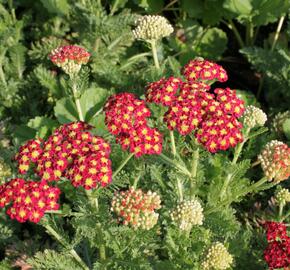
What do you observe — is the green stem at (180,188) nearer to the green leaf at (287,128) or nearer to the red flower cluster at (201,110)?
the red flower cluster at (201,110)

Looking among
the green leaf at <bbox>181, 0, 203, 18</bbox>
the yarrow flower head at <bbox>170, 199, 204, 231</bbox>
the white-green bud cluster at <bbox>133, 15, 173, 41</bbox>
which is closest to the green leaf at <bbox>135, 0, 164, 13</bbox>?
the green leaf at <bbox>181, 0, 203, 18</bbox>

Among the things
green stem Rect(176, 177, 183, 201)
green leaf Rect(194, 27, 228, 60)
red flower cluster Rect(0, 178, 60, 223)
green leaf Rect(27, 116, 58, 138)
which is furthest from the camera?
green leaf Rect(194, 27, 228, 60)

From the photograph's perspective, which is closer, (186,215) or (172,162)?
(186,215)

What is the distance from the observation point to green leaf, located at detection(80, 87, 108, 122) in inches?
156

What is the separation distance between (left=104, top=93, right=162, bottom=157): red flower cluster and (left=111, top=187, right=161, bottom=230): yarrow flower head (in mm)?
223

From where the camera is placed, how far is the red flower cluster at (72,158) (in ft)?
8.00

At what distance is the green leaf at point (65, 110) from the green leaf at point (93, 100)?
0.09m

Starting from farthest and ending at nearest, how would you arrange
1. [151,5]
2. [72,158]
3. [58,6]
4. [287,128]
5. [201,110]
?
1. [151,5]
2. [58,6]
3. [287,128]
4. [201,110]
5. [72,158]

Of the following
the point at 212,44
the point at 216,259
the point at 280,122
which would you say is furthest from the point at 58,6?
the point at 216,259

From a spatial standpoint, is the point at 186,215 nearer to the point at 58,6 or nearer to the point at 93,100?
the point at 93,100

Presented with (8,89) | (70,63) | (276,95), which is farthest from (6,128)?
(276,95)

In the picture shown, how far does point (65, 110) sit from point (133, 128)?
55.6 inches

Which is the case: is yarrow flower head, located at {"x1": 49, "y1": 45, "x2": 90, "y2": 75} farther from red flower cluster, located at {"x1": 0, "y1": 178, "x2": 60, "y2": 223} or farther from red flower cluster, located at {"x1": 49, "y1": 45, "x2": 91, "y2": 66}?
red flower cluster, located at {"x1": 0, "y1": 178, "x2": 60, "y2": 223}

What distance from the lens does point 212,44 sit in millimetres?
4938
